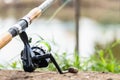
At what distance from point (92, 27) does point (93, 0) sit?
174 inches

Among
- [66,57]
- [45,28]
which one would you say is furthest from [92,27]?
[66,57]

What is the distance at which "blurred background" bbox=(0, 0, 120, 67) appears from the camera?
5605 mm

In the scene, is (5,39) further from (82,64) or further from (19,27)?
(82,64)

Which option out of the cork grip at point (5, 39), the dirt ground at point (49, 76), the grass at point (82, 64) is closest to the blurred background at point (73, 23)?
the grass at point (82, 64)

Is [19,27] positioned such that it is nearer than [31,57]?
Yes

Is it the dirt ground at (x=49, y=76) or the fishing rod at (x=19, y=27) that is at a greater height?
the fishing rod at (x=19, y=27)

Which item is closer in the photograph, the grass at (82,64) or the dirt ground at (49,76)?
the dirt ground at (49,76)

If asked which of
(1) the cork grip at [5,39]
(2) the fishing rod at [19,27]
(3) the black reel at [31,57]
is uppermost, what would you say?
(2) the fishing rod at [19,27]

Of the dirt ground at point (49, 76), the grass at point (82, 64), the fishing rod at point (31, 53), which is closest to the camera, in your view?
the fishing rod at point (31, 53)

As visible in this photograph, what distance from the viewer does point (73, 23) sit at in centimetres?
868

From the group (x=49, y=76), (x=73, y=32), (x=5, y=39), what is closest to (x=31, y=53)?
(x=49, y=76)

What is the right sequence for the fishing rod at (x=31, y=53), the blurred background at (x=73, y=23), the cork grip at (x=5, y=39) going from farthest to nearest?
the blurred background at (x=73, y=23) → the fishing rod at (x=31, y=53) → the cork grip at (x=5, y=39)

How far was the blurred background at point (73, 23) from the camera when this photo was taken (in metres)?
5.61

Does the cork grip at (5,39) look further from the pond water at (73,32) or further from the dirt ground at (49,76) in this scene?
the pond water at (73,32)
